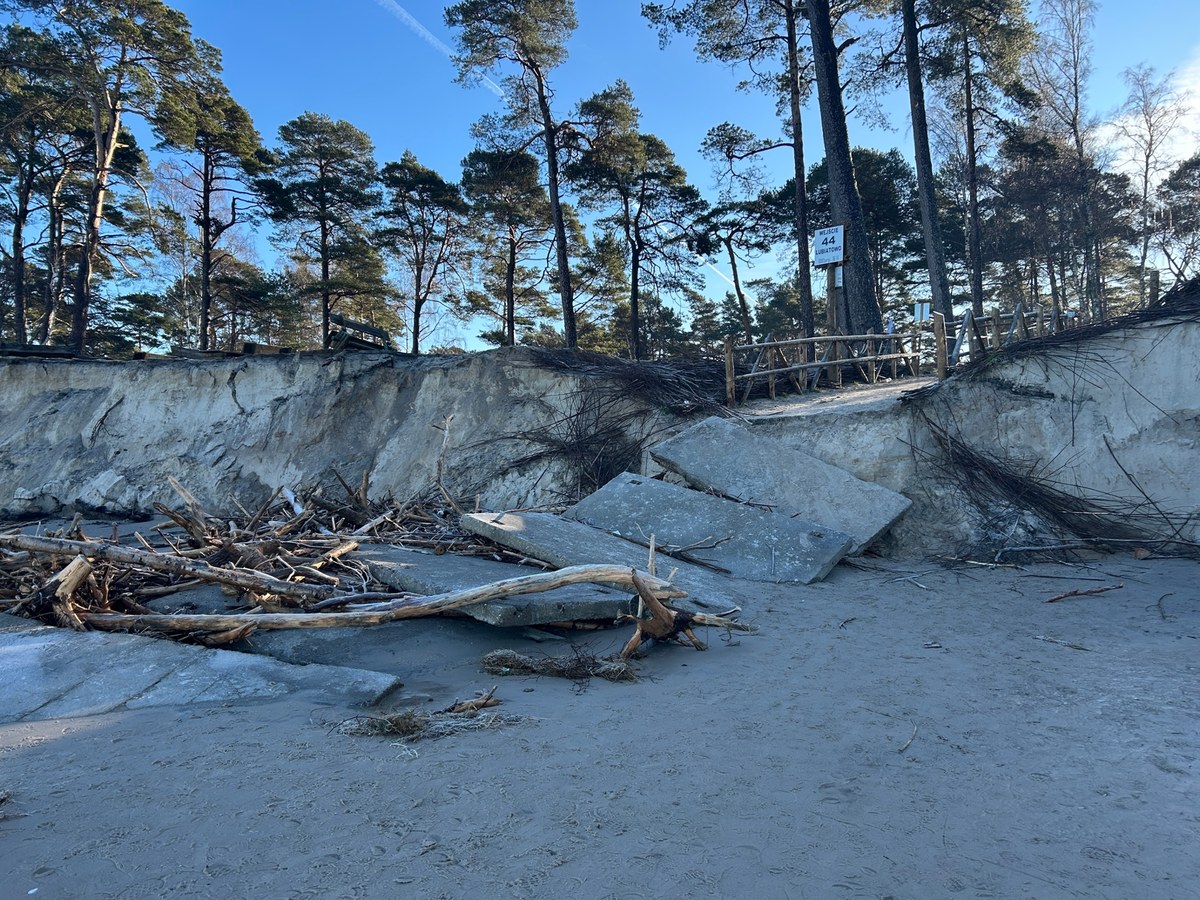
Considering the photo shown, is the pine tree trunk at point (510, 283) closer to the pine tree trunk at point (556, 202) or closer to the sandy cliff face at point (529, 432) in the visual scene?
the pine tree trunk at point (556, 202)

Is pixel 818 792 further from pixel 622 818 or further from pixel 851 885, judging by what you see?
pixel 622 818

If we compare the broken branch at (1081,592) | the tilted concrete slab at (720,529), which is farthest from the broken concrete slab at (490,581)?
the broken branch at (1081,592)

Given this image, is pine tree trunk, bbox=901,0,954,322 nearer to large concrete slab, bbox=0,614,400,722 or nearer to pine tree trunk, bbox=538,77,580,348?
pine tree trunk, bbox=538,77,580,348

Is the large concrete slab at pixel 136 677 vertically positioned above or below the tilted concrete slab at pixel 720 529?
below

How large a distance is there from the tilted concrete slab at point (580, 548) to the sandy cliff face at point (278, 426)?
400 cm

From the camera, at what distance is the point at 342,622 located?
4.32 meters

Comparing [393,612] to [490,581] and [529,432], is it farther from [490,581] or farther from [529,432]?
[529,432]

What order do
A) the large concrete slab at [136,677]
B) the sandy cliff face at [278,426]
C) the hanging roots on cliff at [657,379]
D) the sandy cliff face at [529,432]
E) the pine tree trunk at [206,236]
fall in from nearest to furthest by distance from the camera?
the large concrete slab at [136,677] → the sandy cliff face at [529,432] → the hanging roots on cliff at [657,379] → the sandy cliff face at [278,426] → the pine tree trunk at [206,236]

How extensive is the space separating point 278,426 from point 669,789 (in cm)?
1432

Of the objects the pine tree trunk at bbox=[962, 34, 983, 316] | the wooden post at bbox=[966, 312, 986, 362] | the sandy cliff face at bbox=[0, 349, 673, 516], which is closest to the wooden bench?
the sandy cliff face at bbox=[0, 349, 673, 516]

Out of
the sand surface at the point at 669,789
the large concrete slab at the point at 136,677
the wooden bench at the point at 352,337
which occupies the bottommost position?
the sand surface at the point at 669,789

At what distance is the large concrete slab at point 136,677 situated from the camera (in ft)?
11.3

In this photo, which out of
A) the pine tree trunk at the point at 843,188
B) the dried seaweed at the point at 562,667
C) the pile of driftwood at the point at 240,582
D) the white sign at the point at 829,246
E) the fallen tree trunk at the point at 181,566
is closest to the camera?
the dried seaweed at the point at 562,667

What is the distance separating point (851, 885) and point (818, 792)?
22.3 inches
